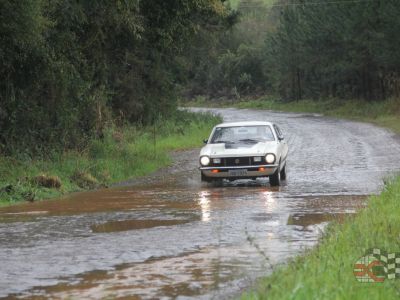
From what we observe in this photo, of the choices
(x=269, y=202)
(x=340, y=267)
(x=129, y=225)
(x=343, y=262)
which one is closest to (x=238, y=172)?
(x=269, y=202)

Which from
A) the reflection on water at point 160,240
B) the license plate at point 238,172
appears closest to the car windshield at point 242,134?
the license plate at point 238,172

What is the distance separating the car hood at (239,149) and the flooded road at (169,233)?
2.58 feet

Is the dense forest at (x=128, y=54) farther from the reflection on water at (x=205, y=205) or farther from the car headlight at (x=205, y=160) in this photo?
the reflection on water at (x=205, y=205)

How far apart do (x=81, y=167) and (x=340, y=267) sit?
13.0 metres

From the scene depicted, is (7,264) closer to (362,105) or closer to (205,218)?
(205,218)

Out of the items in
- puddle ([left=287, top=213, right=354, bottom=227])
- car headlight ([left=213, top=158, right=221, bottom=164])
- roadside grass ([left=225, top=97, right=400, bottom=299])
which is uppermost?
car headlight ([left=213, top=158, right=221, bottom=164])

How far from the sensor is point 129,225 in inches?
486

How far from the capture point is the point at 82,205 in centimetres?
1528

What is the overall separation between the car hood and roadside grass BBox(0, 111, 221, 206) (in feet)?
9.09

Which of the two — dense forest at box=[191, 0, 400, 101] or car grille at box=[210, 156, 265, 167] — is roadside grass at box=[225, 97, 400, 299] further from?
dense forest at box=[191, 0, 400, 101]

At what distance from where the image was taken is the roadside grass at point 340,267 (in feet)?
22.3

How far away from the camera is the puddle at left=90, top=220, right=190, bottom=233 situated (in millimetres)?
11977

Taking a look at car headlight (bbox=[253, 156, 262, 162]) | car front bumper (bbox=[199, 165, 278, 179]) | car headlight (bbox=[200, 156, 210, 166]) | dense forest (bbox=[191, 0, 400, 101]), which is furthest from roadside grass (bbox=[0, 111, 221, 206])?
dense forest (bbox=[191, 0, 400, 101])

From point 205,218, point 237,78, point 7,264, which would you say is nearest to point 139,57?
point 205,218
